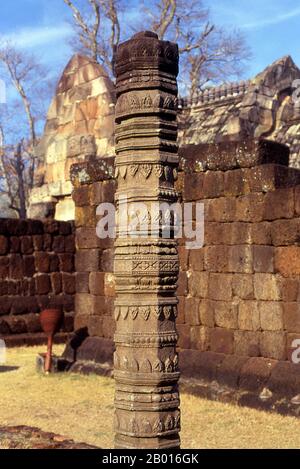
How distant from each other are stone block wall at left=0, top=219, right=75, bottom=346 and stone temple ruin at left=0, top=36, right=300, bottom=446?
2 cm

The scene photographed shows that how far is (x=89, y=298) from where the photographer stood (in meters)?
11.7

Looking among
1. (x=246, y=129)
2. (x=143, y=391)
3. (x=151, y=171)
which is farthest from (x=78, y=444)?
(x=246, y=129)

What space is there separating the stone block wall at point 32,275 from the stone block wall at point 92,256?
2073mm

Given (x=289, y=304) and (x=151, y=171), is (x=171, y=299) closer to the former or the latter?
(x=151, y=171)

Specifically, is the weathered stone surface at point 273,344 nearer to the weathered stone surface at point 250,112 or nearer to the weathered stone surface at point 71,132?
the weathered stone surface at point 250,112

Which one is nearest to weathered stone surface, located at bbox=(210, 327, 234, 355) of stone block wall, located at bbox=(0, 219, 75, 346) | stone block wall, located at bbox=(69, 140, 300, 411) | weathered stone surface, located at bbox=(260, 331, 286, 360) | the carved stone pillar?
stone block wall, located at bbox=(69, 140, 300, 411)

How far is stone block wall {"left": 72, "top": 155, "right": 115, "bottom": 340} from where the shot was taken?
1133 centimetres

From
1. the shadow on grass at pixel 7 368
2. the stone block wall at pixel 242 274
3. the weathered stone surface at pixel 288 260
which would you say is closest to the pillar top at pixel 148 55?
the stone block wall at pixel 242 274

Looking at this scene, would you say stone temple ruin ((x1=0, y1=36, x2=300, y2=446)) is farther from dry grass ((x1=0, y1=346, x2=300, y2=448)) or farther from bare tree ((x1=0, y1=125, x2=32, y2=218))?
bare tree ((x1=0, y1=125, x2=32, y2=218))

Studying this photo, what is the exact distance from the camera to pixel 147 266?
4.87m

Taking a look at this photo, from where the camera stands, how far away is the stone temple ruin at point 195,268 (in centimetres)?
495

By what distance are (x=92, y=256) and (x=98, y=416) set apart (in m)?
3.86

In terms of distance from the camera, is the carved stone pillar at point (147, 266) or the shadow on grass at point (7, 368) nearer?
the carved stone pillar at point (147, 266)

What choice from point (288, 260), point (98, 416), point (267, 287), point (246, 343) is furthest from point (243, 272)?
point (98, 416)
